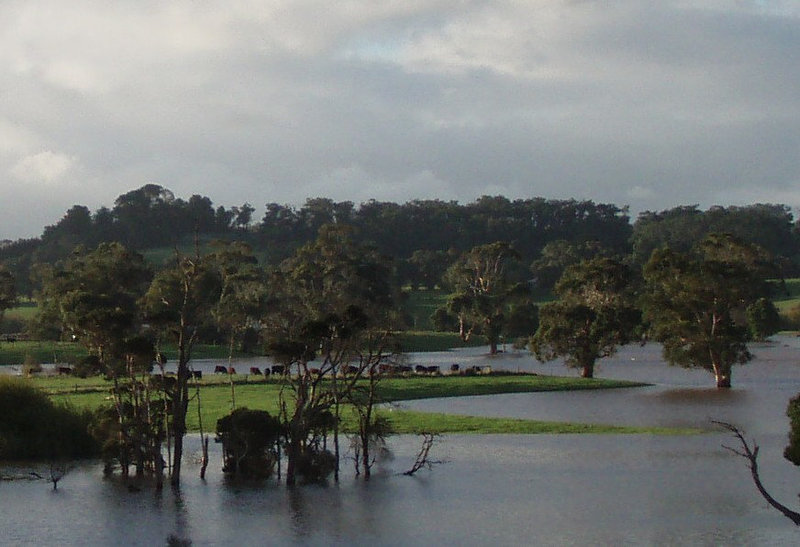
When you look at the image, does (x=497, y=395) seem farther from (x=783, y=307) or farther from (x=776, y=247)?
(x=776, y=247)

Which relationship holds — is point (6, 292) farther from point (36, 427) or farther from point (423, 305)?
point (36, 427)

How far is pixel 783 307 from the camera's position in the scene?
144m

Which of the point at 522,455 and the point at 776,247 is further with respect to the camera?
the point at 776,247

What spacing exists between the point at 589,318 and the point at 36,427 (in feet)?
141

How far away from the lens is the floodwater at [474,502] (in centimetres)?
2917

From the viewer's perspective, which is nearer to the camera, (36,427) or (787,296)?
(36,427)

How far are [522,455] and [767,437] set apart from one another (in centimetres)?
1129

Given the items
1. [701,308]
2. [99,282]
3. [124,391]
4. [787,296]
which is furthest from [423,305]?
[124,391]

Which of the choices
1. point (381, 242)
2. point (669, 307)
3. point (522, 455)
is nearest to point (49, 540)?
point (522, 455)

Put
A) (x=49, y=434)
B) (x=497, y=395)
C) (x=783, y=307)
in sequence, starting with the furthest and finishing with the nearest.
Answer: (x=783, y=307) → (x=497, y=395) → (x=49, y=434)

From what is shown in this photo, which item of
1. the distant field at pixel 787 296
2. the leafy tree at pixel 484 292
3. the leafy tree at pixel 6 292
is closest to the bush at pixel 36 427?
the leafy tree at pixel 6 292

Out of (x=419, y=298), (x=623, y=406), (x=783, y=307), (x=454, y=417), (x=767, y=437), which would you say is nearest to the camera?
(x=767, y=437)

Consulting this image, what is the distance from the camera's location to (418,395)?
6359 centimetres

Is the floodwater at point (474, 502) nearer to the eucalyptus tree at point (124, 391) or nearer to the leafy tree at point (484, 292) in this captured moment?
the eucalyptus tree at point (124, 391)
